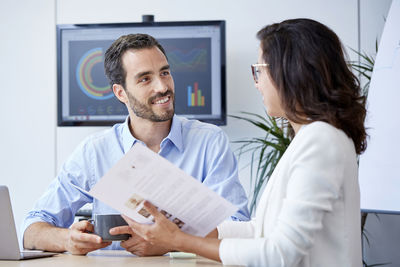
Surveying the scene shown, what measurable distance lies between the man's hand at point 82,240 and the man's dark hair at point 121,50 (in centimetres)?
83

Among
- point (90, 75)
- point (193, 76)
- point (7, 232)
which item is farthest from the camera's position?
point (90, 75)

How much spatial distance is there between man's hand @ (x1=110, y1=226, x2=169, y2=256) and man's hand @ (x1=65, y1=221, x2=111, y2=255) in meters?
0.07

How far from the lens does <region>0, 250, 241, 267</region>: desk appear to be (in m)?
1.46

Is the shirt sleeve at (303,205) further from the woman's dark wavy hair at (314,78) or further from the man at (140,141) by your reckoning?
the man at (140,141)

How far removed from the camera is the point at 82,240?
5.35 ft

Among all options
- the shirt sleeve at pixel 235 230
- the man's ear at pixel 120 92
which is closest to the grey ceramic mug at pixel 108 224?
the shirt sleeve at pixel 235 230

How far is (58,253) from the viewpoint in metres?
1.74

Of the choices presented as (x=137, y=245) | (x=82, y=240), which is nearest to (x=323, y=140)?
(x=137, y=245)

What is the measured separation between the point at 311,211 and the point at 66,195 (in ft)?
3.85

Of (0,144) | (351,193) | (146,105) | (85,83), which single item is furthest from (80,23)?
(351,193)

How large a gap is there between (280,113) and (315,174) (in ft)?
0.86

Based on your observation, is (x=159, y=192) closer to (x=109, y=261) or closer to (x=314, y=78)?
(x=109, y=261)

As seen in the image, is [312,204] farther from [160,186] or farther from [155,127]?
[155,127]

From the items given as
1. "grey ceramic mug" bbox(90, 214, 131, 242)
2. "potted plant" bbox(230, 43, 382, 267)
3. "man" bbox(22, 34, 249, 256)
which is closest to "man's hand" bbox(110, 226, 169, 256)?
"grey ceramic mug" bbox(90, 214, 131, 242)
